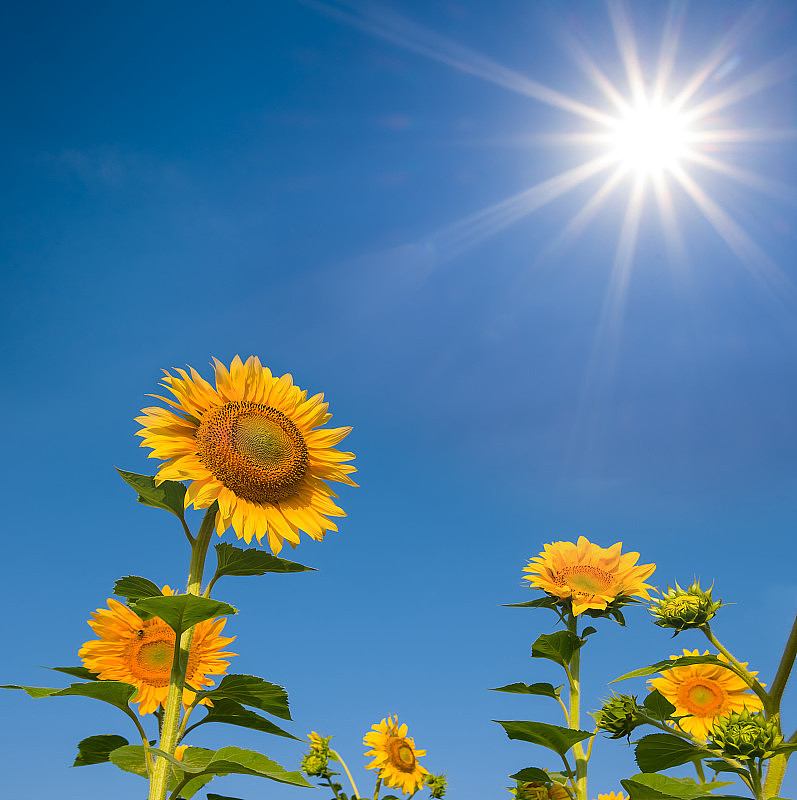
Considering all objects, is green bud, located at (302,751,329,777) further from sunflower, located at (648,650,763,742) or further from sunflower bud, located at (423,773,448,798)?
sunflower, located at (648,650,763,742)

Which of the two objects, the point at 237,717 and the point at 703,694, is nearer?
the point at 237,717

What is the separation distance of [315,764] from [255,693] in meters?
4.47

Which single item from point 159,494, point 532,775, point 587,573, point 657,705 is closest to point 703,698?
point 587,573

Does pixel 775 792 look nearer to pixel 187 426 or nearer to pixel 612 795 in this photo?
pixel 187 426

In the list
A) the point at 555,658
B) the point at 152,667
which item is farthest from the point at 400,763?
the point at 152,667

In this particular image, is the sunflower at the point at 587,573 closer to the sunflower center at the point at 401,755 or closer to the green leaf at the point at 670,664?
the green leaf at the point at 670,664

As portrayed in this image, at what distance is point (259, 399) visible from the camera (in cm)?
341

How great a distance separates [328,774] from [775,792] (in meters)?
4.70

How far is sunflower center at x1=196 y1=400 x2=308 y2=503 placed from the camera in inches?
122

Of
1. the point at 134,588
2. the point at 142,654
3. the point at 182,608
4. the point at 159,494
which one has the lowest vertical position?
the point at 182,608

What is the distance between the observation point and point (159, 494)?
276 centimetres

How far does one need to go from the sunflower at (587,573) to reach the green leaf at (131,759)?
2.53m

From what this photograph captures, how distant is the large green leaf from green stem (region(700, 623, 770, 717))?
1.46 feet

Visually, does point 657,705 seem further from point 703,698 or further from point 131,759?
point 131,759
